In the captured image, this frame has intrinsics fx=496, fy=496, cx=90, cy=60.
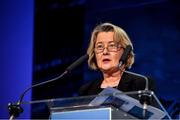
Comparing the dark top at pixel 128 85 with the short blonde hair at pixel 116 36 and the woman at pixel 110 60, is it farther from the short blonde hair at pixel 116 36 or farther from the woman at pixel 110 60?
the short blonde hair at pixel 116 36

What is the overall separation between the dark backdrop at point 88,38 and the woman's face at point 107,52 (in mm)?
991

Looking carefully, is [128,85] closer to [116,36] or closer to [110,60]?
[110,60]

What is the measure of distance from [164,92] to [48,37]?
101 cm

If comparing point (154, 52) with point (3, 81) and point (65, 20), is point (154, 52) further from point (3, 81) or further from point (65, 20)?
point (3, 81)

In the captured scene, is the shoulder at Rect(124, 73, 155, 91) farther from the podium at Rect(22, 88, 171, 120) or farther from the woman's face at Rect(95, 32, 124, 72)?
the podium at Rect(22, 88, 171, 120)

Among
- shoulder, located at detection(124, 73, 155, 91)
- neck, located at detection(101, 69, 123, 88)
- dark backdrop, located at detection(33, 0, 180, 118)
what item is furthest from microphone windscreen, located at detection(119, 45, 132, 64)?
dark backdrop, located at detection(33, 0, 180, 118)

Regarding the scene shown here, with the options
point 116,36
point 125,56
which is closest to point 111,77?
point 116,36

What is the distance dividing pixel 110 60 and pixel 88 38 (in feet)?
4.03

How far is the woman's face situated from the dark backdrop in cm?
99

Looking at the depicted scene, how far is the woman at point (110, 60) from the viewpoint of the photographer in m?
2.46

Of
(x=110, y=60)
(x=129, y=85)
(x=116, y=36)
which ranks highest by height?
(x=116, y=36)

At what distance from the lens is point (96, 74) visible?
12.0 feet

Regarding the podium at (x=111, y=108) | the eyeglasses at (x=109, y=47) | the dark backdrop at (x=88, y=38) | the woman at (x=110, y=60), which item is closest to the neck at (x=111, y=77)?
the woman at (x=110, y=60)

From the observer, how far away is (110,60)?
2502mm
